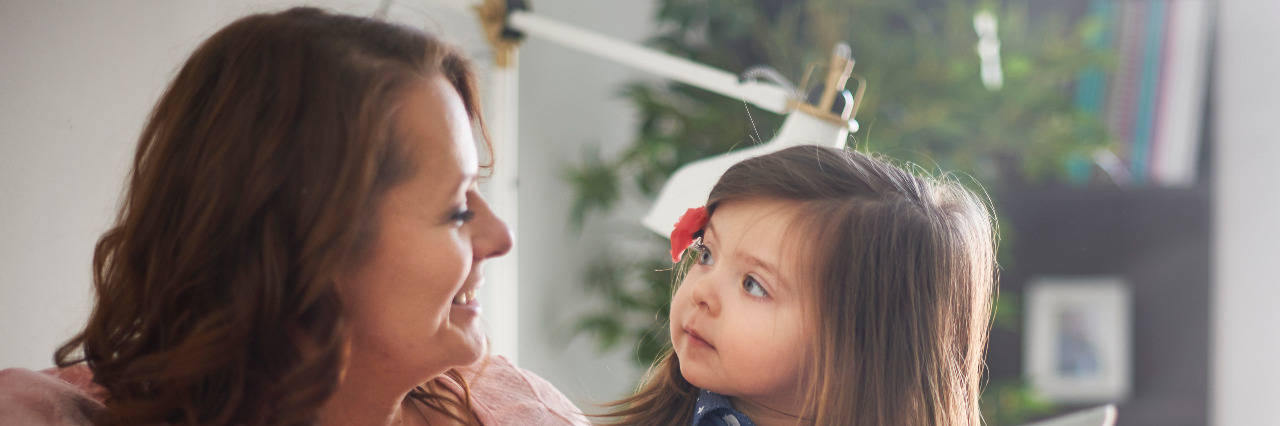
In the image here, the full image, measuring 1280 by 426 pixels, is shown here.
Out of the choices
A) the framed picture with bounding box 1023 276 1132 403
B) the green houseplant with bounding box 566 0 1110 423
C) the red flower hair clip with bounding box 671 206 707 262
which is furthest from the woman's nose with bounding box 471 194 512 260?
the framed picture with bounding box 1023 276 1132 403

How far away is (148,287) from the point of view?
2.33 feet

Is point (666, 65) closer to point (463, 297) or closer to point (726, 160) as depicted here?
point (726, 160)

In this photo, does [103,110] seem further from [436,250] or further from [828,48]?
[828,48]

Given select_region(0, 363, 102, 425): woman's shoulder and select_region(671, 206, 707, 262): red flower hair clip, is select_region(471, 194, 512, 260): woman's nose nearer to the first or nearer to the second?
select_region(671, 206, 707, 262): red flower hair clip

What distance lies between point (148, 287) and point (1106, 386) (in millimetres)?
2663

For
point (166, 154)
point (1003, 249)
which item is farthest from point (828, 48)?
point (166, 154)

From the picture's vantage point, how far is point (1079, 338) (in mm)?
2660

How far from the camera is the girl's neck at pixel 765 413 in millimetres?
956

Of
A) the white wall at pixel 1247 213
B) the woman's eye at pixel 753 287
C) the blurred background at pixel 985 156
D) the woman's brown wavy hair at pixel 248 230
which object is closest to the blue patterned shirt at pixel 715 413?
the woman's eye at pixel 753 287

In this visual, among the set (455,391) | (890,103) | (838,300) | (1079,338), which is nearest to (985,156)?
(1079,338)

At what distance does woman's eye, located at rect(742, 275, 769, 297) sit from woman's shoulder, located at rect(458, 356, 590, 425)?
1.02 ft

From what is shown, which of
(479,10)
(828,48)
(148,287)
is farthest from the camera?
(828,48)

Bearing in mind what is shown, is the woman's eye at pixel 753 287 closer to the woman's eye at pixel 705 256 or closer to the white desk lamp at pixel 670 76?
the woman's eye at pixel 705 256

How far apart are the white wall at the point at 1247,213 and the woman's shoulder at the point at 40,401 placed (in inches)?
108
